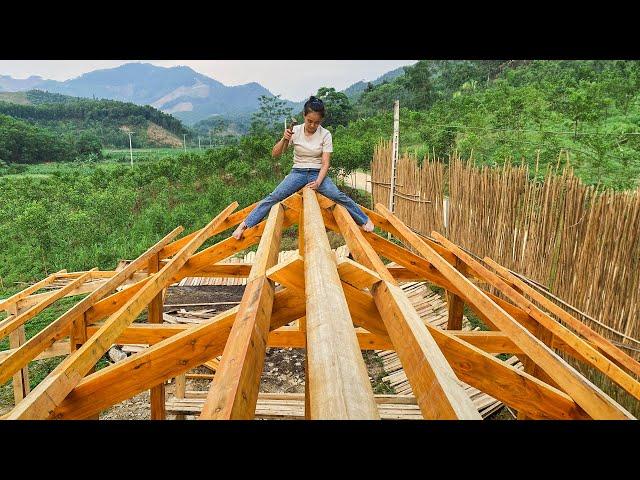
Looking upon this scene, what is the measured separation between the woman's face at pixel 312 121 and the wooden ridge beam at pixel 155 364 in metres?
2.06

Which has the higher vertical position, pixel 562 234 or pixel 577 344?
pixel 562 234

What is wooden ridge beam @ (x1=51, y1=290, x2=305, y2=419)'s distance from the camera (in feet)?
4.46

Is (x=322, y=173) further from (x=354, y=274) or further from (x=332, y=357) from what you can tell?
(x=332, y=357)

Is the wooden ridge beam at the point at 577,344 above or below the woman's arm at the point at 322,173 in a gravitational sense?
below

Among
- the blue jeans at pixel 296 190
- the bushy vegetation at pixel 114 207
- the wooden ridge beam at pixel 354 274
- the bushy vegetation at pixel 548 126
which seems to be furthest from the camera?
the bushy vegetation at pixel 114 207

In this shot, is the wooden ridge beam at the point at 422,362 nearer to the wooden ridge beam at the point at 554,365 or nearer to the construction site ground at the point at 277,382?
the wooden ridge beam at the point at 554,365

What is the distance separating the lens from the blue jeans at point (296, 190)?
11.4ft

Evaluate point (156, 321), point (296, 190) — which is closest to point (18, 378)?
point (156, 321)

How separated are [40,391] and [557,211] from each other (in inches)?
164

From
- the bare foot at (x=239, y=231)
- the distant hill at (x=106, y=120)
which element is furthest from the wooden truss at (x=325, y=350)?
the distant hill at (x=106, y=120)

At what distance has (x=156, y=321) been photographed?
350 centimetres

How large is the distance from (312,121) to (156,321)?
205cm
